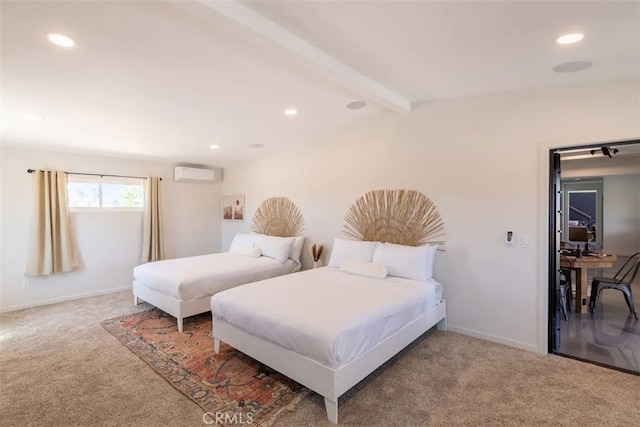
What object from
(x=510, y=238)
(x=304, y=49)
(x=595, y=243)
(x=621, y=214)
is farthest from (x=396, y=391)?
(x=621, y=214)

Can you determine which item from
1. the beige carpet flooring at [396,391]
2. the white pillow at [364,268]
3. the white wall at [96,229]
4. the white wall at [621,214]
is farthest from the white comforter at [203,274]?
the white wall at [621,214]

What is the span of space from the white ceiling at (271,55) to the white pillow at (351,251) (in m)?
1.62

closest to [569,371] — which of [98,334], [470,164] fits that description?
[470,164]

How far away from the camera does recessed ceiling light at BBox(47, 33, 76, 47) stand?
185 cm

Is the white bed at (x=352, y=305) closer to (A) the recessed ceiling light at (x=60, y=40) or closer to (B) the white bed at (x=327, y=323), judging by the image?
(B) the white bed at (x=327, y=323)

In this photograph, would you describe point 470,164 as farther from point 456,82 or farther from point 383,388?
point 383,388

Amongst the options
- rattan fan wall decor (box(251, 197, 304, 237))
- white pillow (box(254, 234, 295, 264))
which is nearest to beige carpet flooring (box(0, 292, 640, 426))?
white pillow (box(254, 234, 295, 264))

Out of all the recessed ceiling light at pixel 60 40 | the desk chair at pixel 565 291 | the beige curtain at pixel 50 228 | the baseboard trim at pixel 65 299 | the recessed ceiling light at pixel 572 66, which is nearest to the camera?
the recessed ceiling light at pixel 60 40

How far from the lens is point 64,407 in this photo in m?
2.08

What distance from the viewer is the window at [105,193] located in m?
4.65

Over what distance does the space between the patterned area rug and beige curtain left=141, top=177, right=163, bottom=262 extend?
1832 mm

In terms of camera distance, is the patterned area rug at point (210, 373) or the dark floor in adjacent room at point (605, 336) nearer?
the patterned area rug at point (210, 373)

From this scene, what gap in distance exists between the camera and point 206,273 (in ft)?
12.0

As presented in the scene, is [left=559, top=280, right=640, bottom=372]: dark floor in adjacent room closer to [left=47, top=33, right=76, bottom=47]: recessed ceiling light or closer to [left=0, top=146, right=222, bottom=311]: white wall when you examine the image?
[left=47, top=33, right=76, bottom=47]: recessed ceiling light
